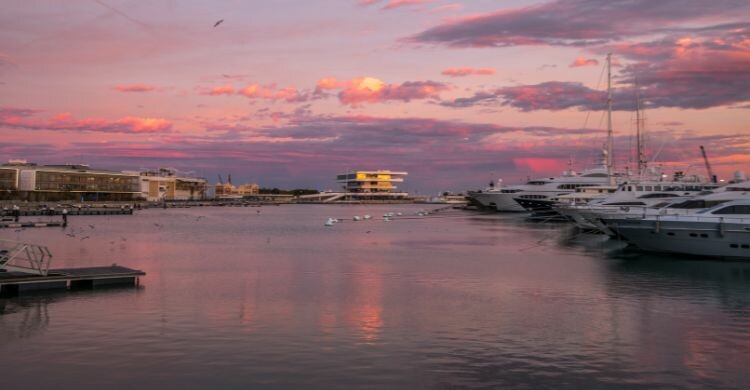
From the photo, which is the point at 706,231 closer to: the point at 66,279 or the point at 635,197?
the point at 635,197

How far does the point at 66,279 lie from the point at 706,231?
43032 millimetres

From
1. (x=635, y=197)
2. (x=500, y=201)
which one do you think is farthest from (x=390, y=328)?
(x=500, y=201)

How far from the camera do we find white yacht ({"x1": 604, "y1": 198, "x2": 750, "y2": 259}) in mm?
45312

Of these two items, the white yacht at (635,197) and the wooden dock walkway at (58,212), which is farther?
the wooden dock walkway at (58,212)

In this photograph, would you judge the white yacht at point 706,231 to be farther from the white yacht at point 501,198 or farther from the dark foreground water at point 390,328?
the white yacht at point 501,198

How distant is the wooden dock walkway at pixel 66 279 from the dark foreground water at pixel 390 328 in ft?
3.59

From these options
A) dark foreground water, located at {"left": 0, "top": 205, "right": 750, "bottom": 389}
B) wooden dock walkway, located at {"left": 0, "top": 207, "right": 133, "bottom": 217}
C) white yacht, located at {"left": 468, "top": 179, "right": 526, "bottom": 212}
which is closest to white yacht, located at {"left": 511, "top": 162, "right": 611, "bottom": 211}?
white yacht, located at {"left": 468, "top": 179, "right": 526, "bottom": 212}

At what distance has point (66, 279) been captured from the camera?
104ft

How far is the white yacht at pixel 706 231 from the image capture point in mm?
45312

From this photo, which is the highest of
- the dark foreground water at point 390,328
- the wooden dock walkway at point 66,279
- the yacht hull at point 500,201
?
the yacht hull at point 500,201

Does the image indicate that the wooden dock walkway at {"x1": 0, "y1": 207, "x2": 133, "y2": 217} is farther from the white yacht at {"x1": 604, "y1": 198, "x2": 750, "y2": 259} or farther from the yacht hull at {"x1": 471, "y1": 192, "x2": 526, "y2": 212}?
the white yacht at {"x1": 604, "y1": 198, "x2": 750, "y2": 259}

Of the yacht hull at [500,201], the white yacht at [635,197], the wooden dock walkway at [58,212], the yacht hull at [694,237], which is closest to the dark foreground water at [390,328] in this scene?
the yacht hull at [694,237]

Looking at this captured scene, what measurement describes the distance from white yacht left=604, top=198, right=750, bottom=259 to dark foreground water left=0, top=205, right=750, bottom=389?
1396 millimetres


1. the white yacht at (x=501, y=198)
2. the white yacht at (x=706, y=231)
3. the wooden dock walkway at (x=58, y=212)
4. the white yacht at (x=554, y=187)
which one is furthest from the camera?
the white yacht at (x=501, y=198)
